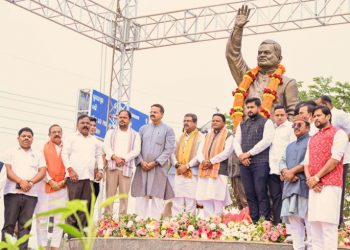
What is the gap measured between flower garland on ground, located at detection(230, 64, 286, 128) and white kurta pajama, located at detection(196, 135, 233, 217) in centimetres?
31

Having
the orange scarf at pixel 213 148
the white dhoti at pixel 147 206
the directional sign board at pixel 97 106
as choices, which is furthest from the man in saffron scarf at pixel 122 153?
the directional sign board at pixel 97 106

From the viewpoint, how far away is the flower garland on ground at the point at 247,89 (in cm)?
835

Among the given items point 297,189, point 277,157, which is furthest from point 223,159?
point 297,189

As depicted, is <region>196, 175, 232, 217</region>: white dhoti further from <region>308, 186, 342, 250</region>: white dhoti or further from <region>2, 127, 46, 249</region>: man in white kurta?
<region>308, 186, 342, 250</region>: white dhoti

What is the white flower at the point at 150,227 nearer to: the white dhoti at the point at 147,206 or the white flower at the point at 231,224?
the white flower at the point at 231,224

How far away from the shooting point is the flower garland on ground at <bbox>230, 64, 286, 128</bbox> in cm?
835

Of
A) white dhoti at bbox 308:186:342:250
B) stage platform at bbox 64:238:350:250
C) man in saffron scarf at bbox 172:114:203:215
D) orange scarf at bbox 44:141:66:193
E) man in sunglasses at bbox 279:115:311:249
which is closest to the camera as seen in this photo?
white dhoti at bbox 308:186:342:250

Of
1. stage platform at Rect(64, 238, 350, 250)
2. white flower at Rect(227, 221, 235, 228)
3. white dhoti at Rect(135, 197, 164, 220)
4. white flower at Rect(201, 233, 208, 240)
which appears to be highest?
white dhoti at Rect(135, 197, 164, 220)

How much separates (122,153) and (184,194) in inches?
36.4

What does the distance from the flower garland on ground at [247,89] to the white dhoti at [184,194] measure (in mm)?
912

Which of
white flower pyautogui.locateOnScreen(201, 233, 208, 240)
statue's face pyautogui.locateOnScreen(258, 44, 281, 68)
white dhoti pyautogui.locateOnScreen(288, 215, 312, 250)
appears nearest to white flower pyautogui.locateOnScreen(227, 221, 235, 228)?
white flower pyautogui.locateOnScreen(201, 233, 208, 240)

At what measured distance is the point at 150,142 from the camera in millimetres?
8695

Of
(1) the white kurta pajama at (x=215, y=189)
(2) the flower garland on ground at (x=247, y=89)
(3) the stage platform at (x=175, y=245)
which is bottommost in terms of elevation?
(3) the stage platform at (x=175, y=245)

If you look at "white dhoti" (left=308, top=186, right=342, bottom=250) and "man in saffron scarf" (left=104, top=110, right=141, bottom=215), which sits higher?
"man in saffron scarf" (left=104, top=110, right=141, bottom=215)
